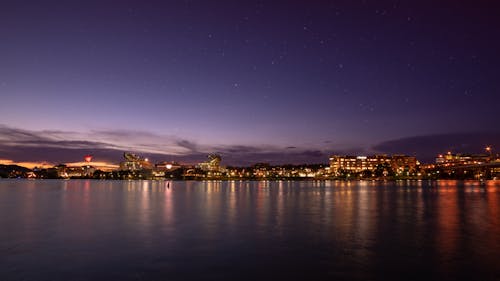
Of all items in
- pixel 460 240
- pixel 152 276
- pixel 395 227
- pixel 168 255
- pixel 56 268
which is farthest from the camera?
pixel 395 227

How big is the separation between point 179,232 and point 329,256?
418 inches

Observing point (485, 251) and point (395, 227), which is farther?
point (395, 227)

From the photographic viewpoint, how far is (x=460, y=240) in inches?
830

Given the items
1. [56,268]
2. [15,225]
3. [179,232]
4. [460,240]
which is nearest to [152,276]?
[56,268]

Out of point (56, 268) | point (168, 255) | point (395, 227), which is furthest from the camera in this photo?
point (395, 227)

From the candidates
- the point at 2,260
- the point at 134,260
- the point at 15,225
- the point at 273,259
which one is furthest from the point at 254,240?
the point at 15,225

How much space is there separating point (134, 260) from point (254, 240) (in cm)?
699

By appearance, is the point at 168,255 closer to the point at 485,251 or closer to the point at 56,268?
the point at 56,268

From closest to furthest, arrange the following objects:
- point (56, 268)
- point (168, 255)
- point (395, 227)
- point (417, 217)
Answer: point (56, 268), point (168, 255), point (395, 227), point (417, 217)

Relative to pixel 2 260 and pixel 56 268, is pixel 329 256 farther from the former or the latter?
pixel 2 260

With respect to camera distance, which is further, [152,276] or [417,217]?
[417,217]

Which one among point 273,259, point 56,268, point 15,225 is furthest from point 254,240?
point 15,225

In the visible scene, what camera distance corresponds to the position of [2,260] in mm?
15992

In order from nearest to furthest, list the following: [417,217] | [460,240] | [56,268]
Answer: [56,268], [460,240], [417,217]
